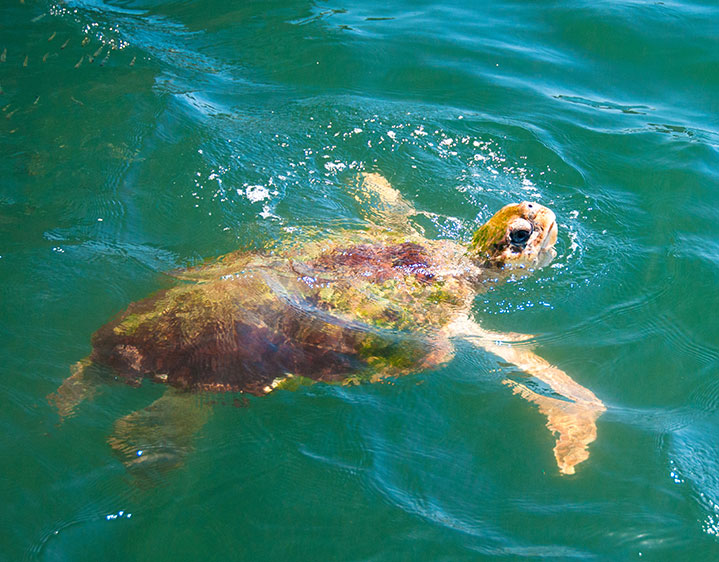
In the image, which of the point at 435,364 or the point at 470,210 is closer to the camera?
the point at 435,364

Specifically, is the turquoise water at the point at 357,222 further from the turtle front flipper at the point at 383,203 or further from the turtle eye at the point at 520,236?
the turtle eye at the point at 520,236

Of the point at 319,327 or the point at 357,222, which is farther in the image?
the point at 357,222

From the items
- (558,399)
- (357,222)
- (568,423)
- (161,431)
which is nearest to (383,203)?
(357,222)

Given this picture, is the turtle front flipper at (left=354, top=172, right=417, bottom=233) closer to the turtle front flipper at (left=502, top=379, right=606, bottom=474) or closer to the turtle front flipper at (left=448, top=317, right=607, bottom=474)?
the turtle front flipper at (left=448, top=317, right=607, bottom=474)

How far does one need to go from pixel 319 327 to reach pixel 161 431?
1306 mm

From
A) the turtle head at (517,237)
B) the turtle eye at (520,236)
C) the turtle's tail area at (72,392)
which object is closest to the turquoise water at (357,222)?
the turtle's tail area at (72,392)

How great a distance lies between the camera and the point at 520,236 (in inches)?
177

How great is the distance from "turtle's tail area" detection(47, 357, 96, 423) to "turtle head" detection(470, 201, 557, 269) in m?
3.19

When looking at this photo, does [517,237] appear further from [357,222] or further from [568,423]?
[357,222]

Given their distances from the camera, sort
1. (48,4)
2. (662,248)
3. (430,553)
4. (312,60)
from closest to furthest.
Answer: (430,553) < (662,248) < (312,60) < (48,4)

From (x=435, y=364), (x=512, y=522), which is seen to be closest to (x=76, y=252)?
(x=435, y=364)

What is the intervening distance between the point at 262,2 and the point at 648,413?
26.6 ft

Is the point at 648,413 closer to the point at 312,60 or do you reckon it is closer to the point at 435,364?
the point at 435,364

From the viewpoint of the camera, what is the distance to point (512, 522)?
3.28 meters
